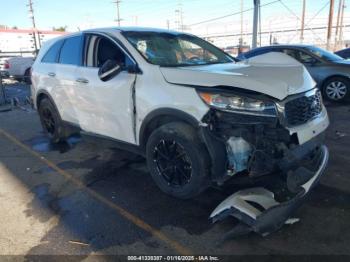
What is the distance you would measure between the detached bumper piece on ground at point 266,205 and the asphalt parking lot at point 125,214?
0.16 metres

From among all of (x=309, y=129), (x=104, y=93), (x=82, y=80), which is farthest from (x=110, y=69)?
(x=309, y=129)

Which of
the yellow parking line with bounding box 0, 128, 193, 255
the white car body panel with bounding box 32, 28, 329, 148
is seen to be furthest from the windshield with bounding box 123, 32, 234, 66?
the yellow parking line with bounding box 0, 128, 193, 255

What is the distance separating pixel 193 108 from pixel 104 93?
149cm

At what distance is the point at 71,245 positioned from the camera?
2.99 metres

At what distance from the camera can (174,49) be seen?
4387 mm

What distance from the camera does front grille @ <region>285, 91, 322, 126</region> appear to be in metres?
3.16

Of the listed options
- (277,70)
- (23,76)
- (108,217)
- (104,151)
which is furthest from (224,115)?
(23,76)

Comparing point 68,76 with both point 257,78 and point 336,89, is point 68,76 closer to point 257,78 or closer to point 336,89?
point 257,78

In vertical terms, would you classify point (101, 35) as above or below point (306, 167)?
above

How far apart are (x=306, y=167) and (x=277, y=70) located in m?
1.01

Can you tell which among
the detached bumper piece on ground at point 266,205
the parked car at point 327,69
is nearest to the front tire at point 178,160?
the detached bumper piece on ground at point 266,205

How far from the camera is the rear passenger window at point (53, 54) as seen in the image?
5451 mm

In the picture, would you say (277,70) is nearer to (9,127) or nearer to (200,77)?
(200,77)

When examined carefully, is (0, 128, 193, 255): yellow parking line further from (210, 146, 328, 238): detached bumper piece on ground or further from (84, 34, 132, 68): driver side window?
(84, 34, 132, 68): driver side window
